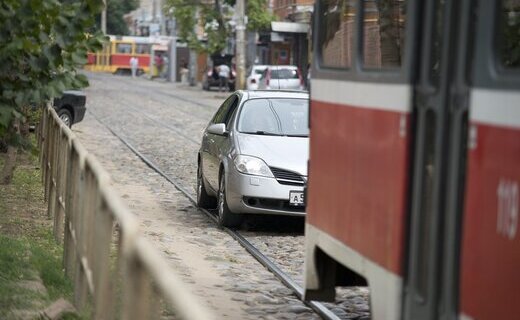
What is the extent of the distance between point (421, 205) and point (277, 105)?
9263 millimetres

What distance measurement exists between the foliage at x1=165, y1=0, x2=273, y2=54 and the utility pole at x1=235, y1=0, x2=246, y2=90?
582 cm

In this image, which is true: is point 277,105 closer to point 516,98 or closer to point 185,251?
point 185,251

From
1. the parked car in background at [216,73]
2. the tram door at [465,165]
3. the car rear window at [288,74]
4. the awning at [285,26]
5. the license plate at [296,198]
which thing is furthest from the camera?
the parked car in background at [216,73]

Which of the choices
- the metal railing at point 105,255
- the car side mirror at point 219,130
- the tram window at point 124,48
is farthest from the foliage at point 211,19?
the metal railing at point 105,255

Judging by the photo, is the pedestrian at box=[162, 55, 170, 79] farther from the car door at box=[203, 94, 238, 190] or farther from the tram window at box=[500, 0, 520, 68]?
the tram window at box=[500, 0, 520, 68]

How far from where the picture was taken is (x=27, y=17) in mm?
8344

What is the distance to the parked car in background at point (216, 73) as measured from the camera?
6306 centimetres

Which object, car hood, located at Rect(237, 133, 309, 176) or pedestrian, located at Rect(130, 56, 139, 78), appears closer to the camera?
car hood, located at Rect(237, 133, 309, 176)

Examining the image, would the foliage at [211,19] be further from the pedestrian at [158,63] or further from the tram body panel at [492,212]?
the tram body panel at [492,212]

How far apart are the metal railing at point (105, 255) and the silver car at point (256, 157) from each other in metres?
Result: 2.05

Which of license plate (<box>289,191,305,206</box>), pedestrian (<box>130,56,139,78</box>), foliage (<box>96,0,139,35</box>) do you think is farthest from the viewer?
Answer: foliage (<box>96,0,139,35</box>)

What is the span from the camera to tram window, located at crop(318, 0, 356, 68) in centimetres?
689

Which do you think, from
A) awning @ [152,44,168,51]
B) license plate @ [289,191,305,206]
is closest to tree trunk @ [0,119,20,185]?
license plate @ [289,191,305,206]

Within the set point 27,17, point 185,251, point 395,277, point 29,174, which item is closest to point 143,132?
point 29,174
